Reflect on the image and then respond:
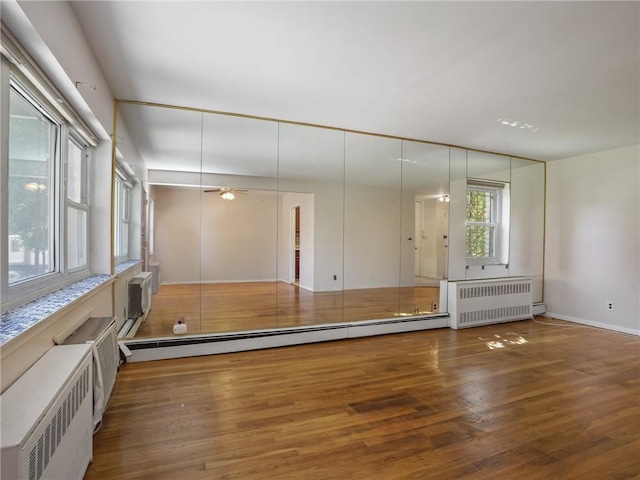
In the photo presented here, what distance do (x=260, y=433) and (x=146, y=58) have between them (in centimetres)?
278

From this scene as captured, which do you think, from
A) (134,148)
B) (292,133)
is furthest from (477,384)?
(134,148)

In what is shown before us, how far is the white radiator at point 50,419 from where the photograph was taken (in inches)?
42.4

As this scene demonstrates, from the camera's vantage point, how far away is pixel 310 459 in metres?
1.85

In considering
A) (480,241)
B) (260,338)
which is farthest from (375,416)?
(480,241)

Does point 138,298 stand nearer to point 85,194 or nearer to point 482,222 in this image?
point 85,194

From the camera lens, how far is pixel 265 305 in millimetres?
4160

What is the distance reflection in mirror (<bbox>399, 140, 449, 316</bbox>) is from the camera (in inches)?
193

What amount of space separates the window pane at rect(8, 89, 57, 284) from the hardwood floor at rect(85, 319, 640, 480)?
115 cm

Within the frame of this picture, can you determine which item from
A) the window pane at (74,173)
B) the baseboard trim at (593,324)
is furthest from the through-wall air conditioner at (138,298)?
the baseboard trim at (593,324)

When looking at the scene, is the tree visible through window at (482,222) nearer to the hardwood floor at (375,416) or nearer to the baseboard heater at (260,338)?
the baseboard heater at (260,338)

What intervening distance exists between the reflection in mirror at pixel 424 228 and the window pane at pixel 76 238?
388cm

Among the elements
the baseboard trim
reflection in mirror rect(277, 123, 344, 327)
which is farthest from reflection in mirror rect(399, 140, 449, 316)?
the baseboard trim

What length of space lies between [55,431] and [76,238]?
190cm

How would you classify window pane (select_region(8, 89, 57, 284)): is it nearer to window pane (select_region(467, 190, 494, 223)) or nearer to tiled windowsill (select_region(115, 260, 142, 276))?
tiled windowsill (select_region(115, 260, 142, 276))
